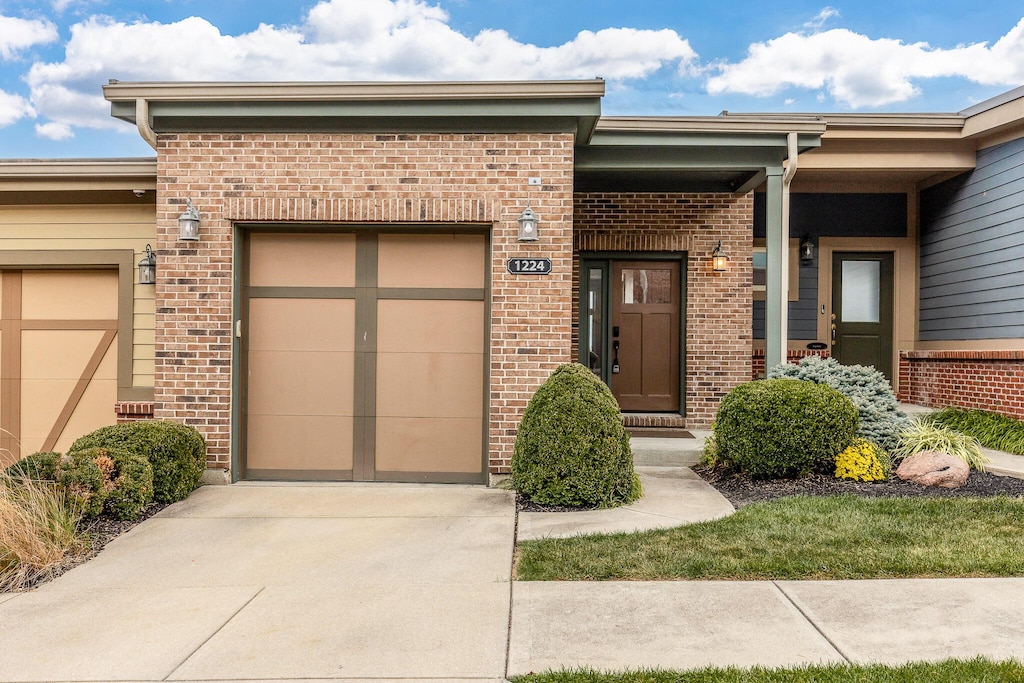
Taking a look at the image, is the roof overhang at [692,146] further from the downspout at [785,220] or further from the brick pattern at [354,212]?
the brick pattern at [354,212]

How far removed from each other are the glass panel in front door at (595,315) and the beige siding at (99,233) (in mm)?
5015

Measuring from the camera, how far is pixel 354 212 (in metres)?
6.34

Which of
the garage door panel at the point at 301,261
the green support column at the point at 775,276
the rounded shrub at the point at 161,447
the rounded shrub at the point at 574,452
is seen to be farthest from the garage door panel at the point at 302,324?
the green support column at the point at 775,276

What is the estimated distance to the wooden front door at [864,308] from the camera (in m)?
10.3

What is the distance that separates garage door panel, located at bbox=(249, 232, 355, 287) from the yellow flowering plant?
480cm

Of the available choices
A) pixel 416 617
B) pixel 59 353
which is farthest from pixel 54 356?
pixel 416 617

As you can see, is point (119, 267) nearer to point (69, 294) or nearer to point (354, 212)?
point (69, 294)

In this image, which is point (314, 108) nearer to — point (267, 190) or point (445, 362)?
point (267, 190)

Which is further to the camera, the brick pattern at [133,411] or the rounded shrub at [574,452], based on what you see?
the brick pattern at [133,411]

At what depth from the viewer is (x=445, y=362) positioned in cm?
662

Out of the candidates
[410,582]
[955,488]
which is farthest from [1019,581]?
[410,582]

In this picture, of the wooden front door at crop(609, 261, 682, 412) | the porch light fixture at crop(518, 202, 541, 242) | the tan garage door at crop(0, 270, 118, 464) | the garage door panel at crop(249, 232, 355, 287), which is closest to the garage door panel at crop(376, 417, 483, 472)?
the garage door panel at crop(249, 232, 355, 287)

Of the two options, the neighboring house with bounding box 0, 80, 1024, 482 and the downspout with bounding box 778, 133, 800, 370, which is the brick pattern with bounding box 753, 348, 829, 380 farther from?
the downspout with bounding box 778, 133, 800, 370

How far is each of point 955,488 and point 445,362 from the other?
15.1ft
